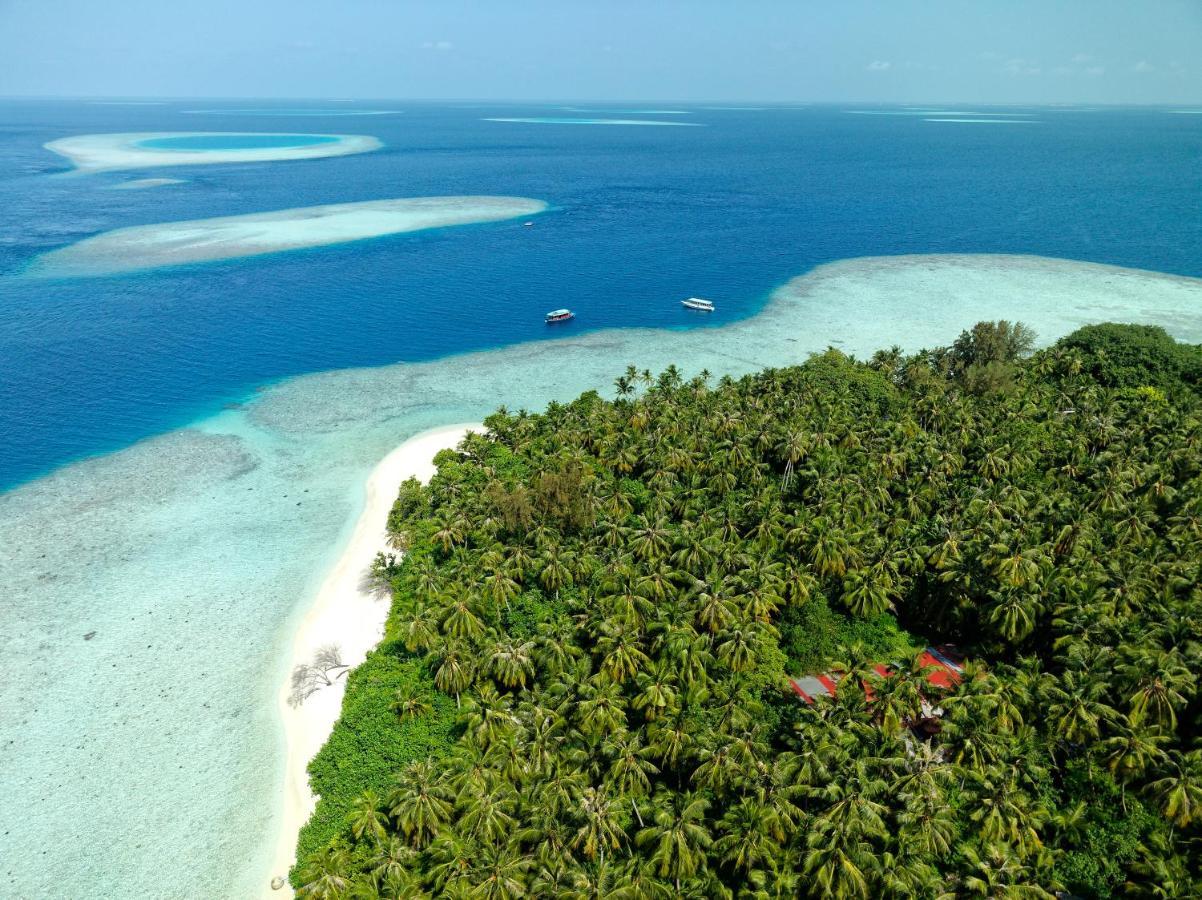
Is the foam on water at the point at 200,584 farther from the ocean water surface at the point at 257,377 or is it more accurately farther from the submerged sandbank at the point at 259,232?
the submerged sandbank at the point at 259,232

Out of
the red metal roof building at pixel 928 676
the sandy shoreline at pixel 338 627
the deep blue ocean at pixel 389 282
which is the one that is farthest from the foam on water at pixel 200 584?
A: the red metal roof building at pixel 928 676

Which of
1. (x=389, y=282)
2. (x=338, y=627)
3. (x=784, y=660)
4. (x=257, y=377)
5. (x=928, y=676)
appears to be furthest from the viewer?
(x=389, y=282)

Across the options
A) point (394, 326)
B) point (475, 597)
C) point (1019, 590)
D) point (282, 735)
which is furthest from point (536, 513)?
point (394, 326)

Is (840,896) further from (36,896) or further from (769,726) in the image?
(36,896)

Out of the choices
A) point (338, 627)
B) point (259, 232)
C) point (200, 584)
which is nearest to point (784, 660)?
point (338, 627)

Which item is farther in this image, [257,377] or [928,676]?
[257,377]

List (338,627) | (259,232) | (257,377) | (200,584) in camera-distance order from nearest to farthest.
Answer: (338,627) → (200,584) → (257,377) → (259,232)

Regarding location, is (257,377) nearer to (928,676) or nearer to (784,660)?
(784,660)
